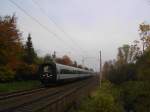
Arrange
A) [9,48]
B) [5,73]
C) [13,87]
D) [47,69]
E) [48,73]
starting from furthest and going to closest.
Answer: [9,48], [5,73], [47,69], [48,73], [13,87]

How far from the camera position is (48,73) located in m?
37.9

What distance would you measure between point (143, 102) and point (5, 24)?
23105 mm

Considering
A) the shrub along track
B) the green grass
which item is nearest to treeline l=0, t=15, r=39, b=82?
the green grass

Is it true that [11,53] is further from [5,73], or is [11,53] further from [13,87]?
[13,87]

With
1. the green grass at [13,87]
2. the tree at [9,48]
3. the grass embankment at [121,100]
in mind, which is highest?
the tree at [9,48]

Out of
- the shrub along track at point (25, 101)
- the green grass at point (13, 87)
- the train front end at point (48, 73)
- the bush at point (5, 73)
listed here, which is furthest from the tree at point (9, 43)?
the shrub along track at point (25, 101)

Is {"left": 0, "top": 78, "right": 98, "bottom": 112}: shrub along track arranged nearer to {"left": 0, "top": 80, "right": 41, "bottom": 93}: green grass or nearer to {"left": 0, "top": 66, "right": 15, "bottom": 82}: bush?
{"left": 0, "top": 80, "right": 41, "bottom": 93}: green grass

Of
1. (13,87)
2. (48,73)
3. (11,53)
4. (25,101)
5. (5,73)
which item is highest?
(11,53)

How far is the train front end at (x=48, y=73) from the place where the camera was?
37.4 meters

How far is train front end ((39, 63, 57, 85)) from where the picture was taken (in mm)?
37406

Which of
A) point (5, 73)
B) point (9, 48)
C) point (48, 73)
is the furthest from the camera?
point (9, 48)

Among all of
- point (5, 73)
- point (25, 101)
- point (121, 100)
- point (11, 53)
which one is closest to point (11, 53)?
point (11, 53)

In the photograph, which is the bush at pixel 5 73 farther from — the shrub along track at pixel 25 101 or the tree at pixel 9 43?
the shrub along track at pixel 25 101

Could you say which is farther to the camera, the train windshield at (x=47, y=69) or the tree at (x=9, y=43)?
the tree at (x=9, y=43)
